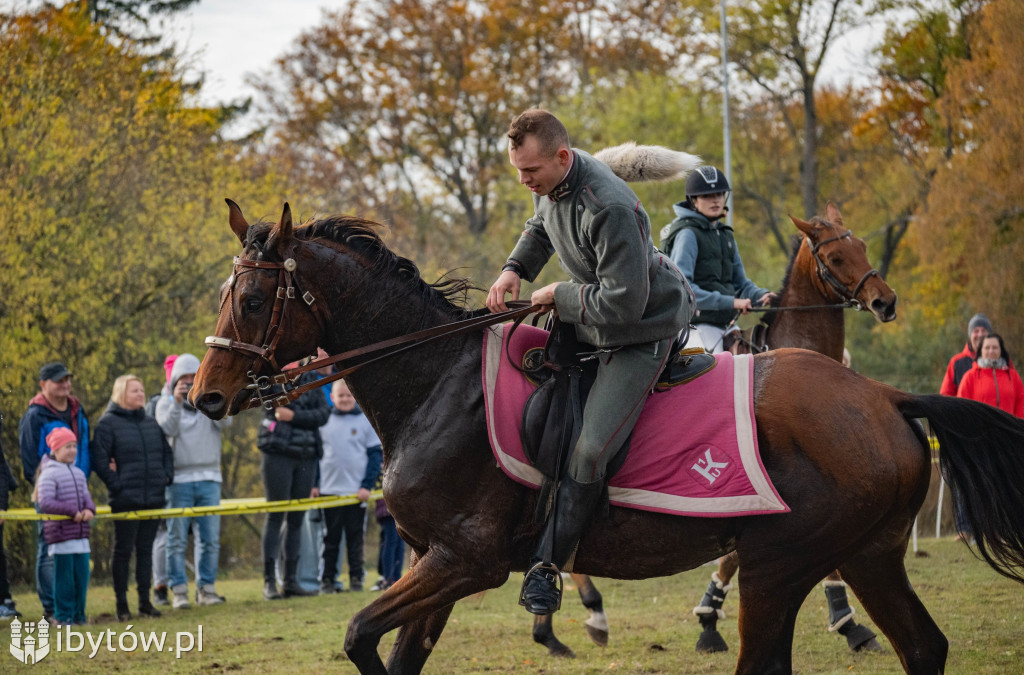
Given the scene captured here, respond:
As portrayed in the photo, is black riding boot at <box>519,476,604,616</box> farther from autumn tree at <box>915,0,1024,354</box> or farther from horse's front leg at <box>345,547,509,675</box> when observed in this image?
autumn tree at <box>915,0,1024,354</box>

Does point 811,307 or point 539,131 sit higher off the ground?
point 539,131

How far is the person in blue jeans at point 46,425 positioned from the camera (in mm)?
10484

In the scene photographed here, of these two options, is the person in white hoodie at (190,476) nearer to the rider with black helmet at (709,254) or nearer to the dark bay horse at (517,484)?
the rider with black helmet at (709,254)

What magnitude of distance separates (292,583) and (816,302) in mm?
6813

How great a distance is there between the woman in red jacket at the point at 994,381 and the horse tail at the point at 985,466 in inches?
300

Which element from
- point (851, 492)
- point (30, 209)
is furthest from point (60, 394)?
point (851, 492)

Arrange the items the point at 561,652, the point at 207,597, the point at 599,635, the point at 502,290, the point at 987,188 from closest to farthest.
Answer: the point at 502,290, the point at 561,652, the point at 599,635, the point at 207,597, the point at 987,188

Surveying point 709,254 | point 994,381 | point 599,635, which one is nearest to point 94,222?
point 709,254

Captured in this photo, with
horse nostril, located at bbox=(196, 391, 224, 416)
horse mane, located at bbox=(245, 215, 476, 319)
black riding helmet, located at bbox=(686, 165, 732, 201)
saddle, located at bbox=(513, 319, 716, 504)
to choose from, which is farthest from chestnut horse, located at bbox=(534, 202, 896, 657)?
horse nostril, located at bbox=(196, 391, 224, 416)

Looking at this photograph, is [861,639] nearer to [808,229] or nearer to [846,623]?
[846,623]

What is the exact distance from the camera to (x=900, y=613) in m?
5.19

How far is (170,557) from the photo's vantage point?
11.4 m

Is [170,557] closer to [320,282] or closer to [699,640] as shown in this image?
[699,640]

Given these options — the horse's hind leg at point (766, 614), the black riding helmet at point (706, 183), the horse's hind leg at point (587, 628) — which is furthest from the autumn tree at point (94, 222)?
the horse's hind leg at point (766, 614)
